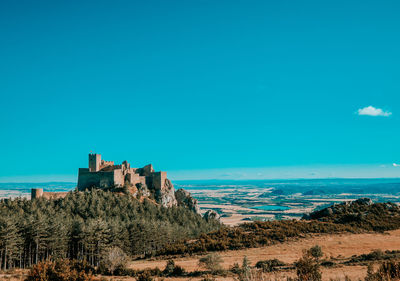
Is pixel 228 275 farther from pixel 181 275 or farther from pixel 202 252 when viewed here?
pixel 202 252

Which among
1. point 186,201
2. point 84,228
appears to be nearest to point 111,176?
point 186,201

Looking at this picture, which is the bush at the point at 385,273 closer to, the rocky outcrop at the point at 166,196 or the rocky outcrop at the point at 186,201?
the rocky outcrop at the point at 166,196

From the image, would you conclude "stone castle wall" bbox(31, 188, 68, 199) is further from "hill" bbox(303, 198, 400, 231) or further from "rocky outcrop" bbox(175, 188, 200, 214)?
"hill" bbox(303, 198, 400, 231)

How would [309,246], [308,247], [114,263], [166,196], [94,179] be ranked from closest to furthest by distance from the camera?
[114,263]
[308,247]
[309,246]
[94,179]
[166,196]

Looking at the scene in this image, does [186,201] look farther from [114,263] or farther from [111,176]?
[114,263]

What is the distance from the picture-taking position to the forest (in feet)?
164

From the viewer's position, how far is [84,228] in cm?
5216

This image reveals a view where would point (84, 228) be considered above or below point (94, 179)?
below

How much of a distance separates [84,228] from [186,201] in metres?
67.4

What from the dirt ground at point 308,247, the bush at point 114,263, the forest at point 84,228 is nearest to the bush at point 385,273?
the dirt ground at point 308,247

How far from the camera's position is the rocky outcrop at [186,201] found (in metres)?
114

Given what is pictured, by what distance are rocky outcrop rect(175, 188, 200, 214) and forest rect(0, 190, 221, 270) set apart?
13.6 m

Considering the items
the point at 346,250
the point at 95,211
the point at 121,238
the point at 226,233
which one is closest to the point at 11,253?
the point at 121,238

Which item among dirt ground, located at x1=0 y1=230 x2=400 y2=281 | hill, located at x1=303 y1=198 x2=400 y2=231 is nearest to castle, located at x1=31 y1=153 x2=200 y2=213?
dirt ground, located at x1=0 y1=230 x2=400 y2=281
